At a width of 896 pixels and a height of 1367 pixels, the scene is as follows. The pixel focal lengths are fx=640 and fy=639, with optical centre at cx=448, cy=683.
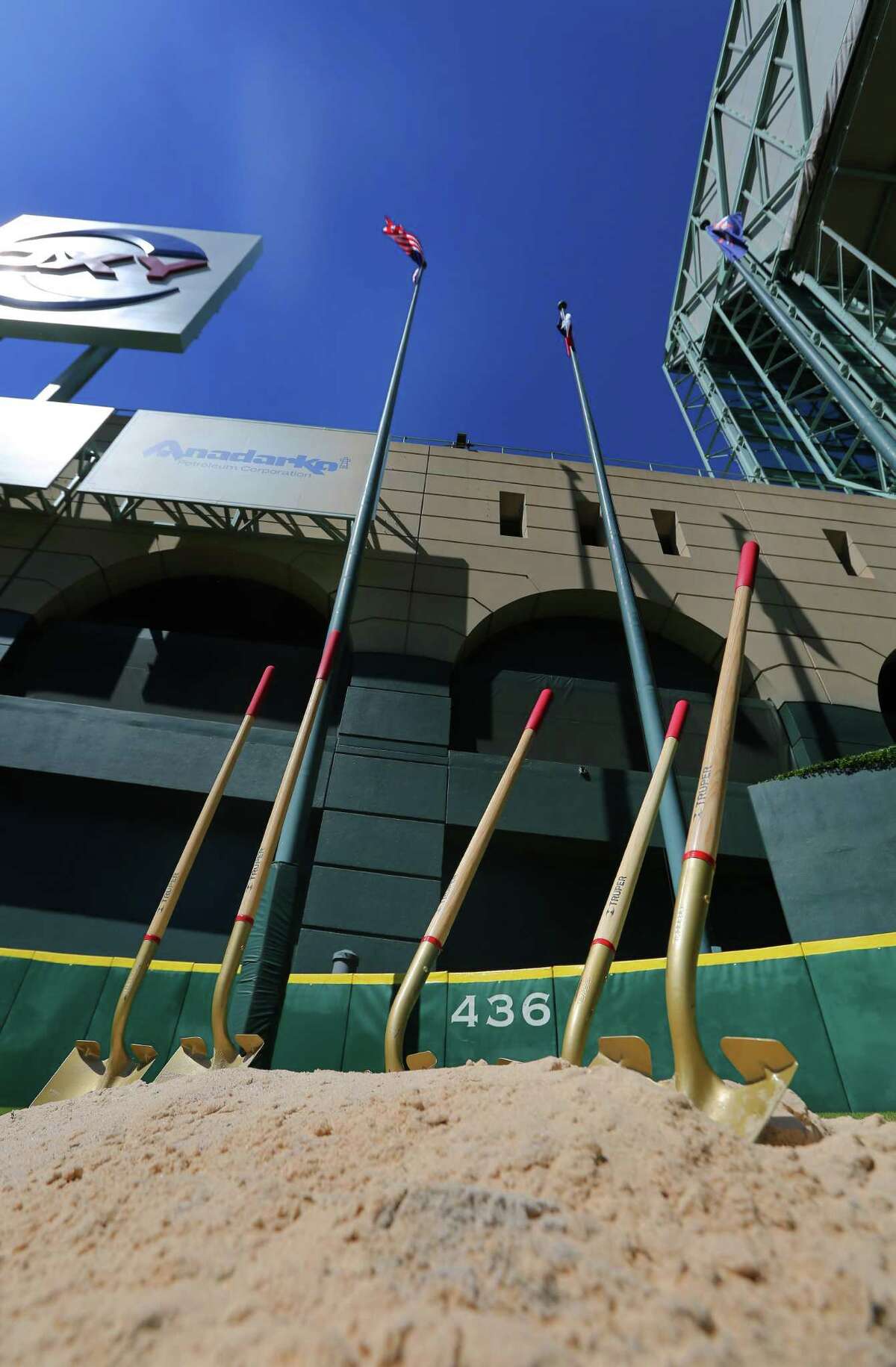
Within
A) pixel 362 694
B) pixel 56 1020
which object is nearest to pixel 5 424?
pixel 362 694

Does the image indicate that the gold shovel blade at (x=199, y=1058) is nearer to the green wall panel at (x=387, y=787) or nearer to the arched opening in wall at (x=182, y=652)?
the green wall panel at (x=387, y=787)

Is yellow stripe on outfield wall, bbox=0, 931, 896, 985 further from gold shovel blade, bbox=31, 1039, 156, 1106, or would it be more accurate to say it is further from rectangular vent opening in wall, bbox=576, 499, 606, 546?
rectangular vent opening in wall, bbox=576, 499, 606, 546

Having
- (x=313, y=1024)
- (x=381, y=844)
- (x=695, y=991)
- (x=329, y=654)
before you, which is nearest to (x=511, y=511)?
(x=329, y=654)

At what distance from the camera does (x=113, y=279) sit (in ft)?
68.4

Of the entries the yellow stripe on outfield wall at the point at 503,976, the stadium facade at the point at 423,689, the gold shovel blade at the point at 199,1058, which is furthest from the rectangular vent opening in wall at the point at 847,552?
the gold shovel blade at the point at 199,1058

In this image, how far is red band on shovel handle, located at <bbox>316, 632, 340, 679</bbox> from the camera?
7.82 m

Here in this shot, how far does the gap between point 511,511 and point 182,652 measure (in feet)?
26.8

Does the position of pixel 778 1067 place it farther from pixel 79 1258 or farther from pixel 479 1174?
pixel 79 1258

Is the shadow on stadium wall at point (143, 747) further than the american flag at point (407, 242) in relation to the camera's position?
No

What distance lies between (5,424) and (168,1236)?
17.5 metres

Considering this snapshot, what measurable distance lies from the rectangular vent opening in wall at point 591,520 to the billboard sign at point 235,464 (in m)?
5.18

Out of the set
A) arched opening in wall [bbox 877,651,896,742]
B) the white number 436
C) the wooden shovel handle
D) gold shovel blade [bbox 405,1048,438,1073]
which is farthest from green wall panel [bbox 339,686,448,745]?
arched opening in wall [bbox 877,651,896,742]

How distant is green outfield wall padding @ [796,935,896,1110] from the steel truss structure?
9.04m

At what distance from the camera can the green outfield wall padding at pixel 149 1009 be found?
23.6ft
